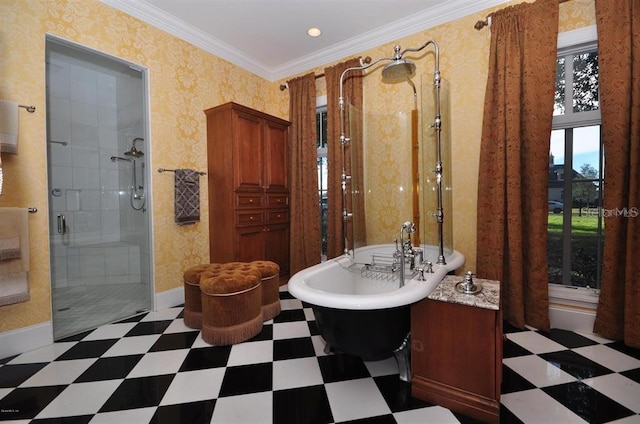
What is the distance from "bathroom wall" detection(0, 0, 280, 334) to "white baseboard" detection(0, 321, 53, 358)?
35 mm

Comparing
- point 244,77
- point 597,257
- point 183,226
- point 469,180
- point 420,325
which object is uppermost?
point 244,77

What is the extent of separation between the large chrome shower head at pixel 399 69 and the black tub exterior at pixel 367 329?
1799 mm

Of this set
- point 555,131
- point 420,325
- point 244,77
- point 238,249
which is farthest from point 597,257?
point 244,77

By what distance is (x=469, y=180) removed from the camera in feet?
7.93

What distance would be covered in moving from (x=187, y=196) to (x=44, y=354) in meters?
1.49

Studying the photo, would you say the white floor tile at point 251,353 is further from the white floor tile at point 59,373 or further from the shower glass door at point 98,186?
the shower glass door at point 98,186

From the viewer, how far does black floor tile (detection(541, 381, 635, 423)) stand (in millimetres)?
1251

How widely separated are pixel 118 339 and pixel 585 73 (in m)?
4.02

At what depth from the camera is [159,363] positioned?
1712mm

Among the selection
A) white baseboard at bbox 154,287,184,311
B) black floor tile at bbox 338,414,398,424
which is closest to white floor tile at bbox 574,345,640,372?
black floor tile at bbox 338,414,398,424

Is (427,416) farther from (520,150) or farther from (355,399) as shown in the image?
(520,150)

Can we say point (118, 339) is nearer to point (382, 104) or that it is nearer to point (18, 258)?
point (18, 258)

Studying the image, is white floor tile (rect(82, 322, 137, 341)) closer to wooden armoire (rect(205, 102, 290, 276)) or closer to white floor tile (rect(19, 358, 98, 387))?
white floor tile (rect(19, 358, 98, 387))

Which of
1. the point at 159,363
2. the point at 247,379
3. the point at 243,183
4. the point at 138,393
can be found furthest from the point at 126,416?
the point at 243,183
